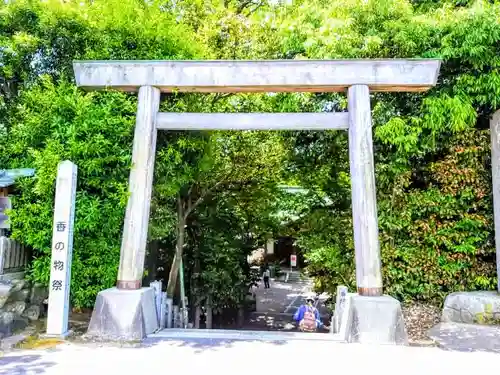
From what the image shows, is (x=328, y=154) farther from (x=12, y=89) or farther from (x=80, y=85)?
(x=12, y=89)

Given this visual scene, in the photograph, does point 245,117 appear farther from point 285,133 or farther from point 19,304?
point 19,304

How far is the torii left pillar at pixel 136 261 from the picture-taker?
5.17 metres

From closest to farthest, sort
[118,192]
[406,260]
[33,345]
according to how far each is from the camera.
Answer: [33,345]
[118,192]
[406,260]

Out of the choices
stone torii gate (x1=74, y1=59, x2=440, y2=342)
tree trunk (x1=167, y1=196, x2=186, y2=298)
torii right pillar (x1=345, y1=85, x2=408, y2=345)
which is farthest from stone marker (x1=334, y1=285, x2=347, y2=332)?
tree trunk (x1=167, y1=196, x2=186, y2=298)

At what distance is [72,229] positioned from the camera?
5.32 m

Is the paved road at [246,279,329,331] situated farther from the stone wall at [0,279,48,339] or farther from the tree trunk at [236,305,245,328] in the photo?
the stone wall at [0,279,48,339]

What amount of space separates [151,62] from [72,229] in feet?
8.59

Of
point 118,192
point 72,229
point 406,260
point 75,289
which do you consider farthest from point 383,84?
point 75,289

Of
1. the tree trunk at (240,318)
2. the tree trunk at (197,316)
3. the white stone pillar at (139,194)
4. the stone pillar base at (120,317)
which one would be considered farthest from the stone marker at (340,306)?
the tree trunk at (240,318)

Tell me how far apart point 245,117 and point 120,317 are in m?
3.23

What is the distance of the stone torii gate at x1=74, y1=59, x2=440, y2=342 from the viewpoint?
17.7 ft

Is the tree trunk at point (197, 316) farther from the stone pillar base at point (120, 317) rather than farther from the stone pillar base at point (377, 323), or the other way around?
the stone pillar base at point (377, 323)

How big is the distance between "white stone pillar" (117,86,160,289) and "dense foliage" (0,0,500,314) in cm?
26

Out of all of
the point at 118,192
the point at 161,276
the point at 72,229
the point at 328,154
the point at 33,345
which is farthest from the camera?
the point at 161,276
